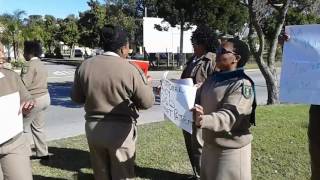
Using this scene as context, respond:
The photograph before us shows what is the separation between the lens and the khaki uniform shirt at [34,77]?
6.57 metres

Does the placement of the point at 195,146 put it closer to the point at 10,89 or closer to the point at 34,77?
the point at 10,89

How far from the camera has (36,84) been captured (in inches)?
261

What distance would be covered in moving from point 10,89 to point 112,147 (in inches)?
39.0

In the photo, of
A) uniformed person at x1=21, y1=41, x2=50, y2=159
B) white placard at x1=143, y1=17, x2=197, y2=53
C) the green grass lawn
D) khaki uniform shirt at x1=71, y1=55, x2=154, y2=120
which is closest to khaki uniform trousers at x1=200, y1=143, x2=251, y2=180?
khaki uniform shirt at x1=71, y1=55, x2=154, y2=120

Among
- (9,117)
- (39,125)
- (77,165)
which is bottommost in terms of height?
(77,165)

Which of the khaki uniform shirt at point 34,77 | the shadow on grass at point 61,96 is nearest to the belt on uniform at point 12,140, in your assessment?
the khaki uniform shirt at point 34,77

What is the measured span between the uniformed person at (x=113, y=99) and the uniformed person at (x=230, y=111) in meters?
0.68

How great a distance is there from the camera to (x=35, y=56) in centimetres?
670

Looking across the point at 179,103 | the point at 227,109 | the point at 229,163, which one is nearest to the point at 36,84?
the point at 179,103

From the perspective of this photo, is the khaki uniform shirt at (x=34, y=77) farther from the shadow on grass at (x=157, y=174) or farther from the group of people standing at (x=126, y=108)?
the group of people standing at (x=126, y=108)

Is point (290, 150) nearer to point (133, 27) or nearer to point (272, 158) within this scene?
point (272, 158)

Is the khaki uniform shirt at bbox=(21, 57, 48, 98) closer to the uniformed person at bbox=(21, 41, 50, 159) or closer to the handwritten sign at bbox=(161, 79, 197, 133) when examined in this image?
the uniformed person at bbox=(21, 41, 50, 159)

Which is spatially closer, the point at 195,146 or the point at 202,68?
the point at 202,68

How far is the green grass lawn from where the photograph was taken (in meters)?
6.07
